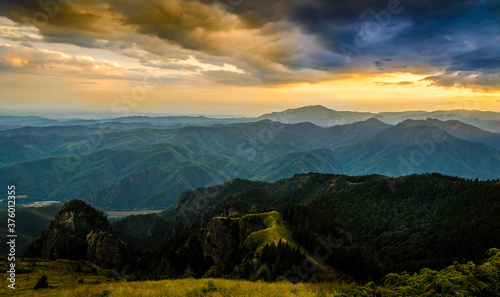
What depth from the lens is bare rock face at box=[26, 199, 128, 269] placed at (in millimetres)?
112125

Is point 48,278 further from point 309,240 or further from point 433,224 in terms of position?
point 433,224

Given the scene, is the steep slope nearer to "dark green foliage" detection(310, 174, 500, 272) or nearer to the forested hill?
the forested hill

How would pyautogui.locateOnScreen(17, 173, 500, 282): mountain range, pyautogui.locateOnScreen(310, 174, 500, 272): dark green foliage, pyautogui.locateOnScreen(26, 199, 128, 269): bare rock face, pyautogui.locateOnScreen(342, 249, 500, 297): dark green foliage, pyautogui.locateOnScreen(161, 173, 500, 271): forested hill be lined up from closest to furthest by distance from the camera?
1. pyautogui.locateOnScreen(342, 249, 500, 297): dark green foliage
2. pyautogui.locateOnScreen(17, 173, 500, 282): mountain range
3. pyautogui.locateOnScreen(26, 199, 128, 269): bare rock face
4. pyautogui.locateOnScreen(161, 173, 500, 271): forested hill
5. pyautogui.locateOnScreen(310, 174, 500, 272): dark green foliage

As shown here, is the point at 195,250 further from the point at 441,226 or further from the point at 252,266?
the point at 441,226

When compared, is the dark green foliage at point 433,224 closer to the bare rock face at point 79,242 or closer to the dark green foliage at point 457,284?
the dark green foliage at point 457,284

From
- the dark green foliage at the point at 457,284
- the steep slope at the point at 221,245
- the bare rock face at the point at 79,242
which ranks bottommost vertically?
the bare rock face at the point at 79,242

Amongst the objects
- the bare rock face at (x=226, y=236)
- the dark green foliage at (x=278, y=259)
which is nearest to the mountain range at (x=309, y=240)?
the dark green foliage at (x=278, y=259)

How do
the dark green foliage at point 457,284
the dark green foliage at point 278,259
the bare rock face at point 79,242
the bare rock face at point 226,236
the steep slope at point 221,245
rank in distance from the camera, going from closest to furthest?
the dark green foliage at point 457,284
the dark green foliage at point 278,259
the steep slope at point 221,245
the bare rock face at point 226,236
the bare rock face at point 79,242

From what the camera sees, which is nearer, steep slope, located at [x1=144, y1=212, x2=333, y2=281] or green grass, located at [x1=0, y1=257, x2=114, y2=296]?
green grass, located at [x1=0, y1=257, x2=114, y2=296]

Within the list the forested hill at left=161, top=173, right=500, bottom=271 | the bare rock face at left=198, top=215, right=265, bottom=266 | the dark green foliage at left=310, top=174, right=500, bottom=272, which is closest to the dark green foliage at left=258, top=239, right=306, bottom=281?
the bare rock face at left=198, top=215, right=265, bottom=266

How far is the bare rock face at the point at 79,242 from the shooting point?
4414 inches

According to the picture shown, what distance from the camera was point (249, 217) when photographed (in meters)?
92.1

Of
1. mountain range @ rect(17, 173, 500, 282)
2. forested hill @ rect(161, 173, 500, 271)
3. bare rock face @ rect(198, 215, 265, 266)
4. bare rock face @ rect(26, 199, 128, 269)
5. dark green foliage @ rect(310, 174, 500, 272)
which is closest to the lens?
mountain range @ rect(17, 173, 500, 282)

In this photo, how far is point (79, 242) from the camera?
12550cm
